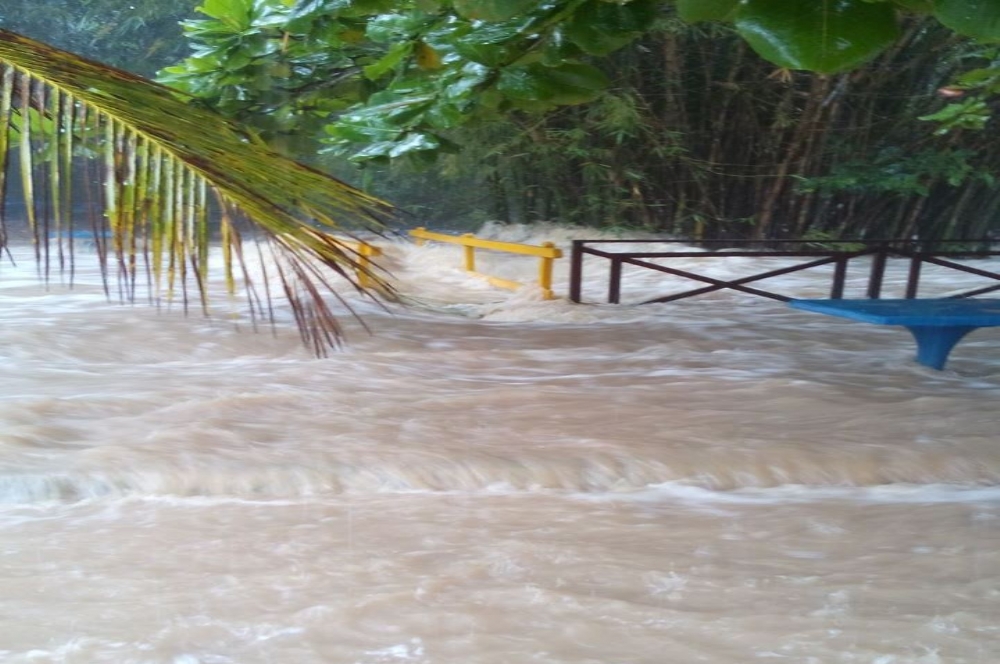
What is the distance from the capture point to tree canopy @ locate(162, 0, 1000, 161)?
6.41ft

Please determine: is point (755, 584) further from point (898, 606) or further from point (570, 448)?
point (570, 448)

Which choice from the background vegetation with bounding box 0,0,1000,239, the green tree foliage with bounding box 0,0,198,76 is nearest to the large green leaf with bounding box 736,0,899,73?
the background vegetation with bounding box 0,0,1000,239

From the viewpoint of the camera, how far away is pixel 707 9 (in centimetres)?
217

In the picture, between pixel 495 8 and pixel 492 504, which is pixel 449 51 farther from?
pixel 492 504

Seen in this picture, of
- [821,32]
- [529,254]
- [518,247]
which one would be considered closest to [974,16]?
[821,32]

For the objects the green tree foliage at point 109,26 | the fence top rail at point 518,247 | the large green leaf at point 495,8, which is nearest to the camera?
the large green leaf at point 495,8

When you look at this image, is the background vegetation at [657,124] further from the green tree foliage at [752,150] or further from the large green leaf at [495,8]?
the large green leaf at [495,8]

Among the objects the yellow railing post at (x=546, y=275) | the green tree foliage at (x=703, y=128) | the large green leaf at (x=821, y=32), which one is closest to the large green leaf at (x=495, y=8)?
the large green leaf at (x=821, y=32)

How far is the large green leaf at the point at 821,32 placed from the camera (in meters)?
1.92

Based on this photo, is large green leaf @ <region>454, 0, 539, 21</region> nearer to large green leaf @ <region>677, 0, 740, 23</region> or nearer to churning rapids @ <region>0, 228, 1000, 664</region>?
large green leaf @ <region>677, 0, 740, 23</region>

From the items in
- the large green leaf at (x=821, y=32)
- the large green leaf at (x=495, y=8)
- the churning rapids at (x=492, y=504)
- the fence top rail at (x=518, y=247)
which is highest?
the large green leaf at (x=495, y=8)

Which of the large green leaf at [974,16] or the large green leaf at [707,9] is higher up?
the large green leaf at [707,9]

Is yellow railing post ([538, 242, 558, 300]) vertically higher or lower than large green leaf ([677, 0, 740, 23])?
lower

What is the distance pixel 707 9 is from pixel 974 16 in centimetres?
58
